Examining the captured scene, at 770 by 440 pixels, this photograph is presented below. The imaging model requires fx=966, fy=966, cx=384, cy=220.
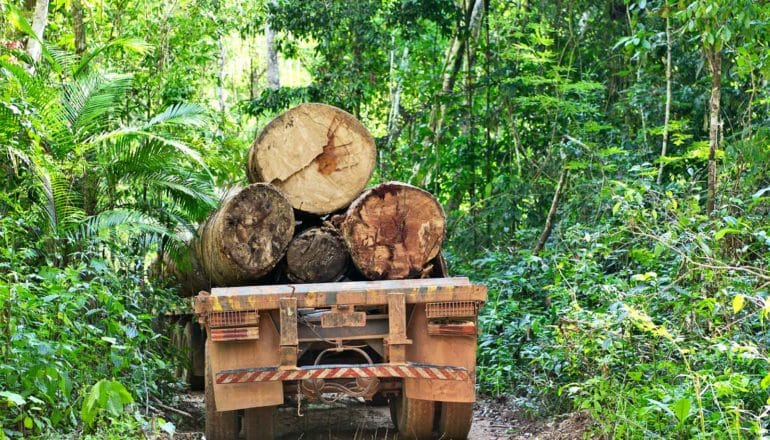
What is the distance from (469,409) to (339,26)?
842cm

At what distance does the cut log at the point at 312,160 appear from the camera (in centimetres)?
798

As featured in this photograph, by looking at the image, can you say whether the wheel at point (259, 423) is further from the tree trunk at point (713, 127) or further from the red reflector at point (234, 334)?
the tree trunk at point (713, 127)

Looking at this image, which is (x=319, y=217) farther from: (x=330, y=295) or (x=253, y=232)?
(x=330, y=295)

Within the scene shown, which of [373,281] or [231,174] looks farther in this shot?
[231,174]

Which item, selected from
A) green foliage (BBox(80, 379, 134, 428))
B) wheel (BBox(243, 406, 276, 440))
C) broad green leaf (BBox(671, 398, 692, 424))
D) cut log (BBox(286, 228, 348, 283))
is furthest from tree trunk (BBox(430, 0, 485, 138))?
green foliage (BBox(80, 379, 134, 428))

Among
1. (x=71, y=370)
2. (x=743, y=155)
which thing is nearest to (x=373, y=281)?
(x=71, y=370)

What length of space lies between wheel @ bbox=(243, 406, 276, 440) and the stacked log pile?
3.39 feet

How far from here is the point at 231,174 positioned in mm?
11289

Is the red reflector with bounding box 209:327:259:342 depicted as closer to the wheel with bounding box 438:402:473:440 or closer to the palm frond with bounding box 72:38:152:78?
the wheel with bounding box 438:402:473:440

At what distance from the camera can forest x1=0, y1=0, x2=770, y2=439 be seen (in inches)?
265

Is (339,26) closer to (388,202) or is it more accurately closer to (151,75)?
(151,75)

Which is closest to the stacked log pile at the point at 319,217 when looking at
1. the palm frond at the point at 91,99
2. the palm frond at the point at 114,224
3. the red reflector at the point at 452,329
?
the red reflector at the point at 452,329

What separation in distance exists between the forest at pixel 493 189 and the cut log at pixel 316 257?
56.7 inches

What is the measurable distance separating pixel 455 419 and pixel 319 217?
2042mm
